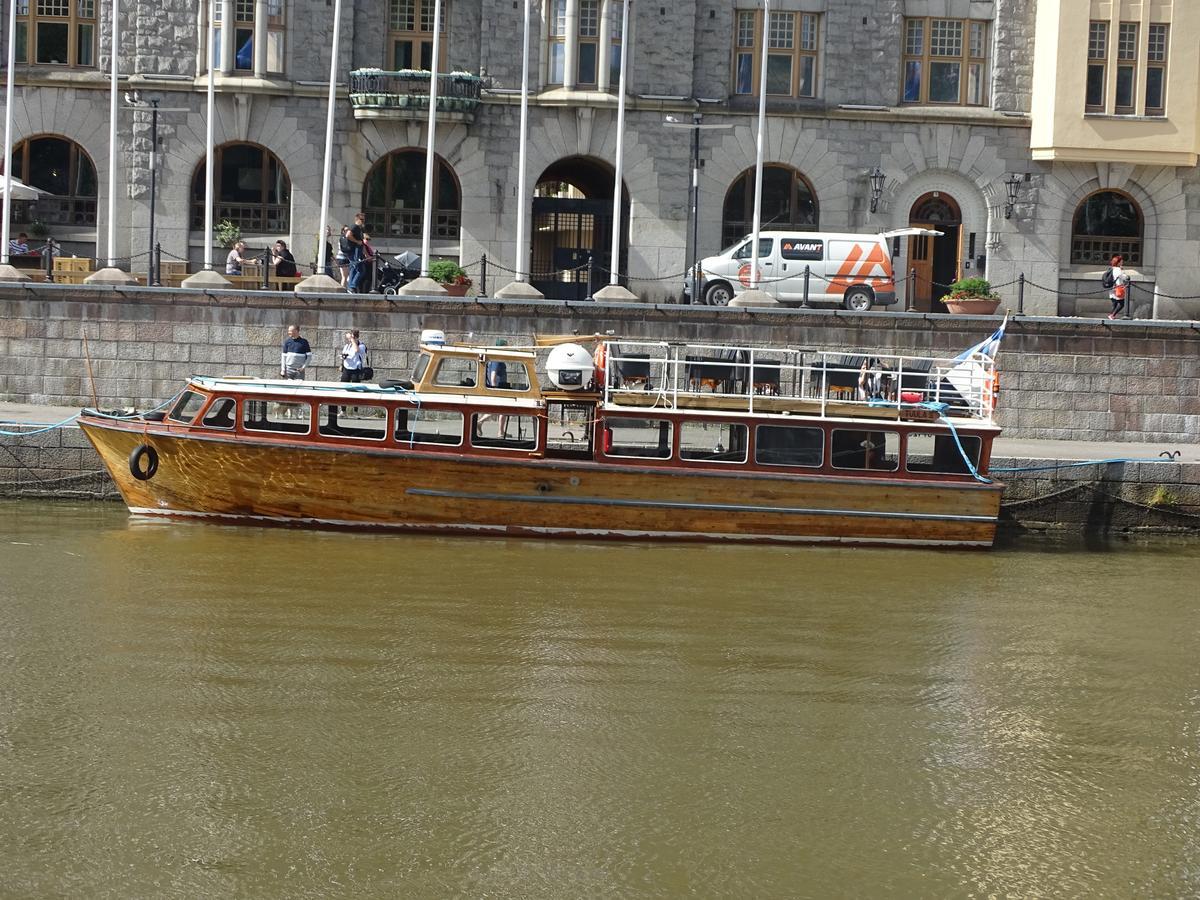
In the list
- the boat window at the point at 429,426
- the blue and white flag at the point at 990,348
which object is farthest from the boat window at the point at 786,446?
the boat window at the point at 429,426

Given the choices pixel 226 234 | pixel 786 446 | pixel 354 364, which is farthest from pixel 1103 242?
pixel 226 234

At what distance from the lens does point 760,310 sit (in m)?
26.3

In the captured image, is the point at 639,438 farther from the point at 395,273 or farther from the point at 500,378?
the point at 395,273

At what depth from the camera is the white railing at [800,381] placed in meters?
20.5

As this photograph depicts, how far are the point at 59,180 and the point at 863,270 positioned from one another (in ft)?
53.8

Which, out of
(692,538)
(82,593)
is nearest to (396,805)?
(82,593)

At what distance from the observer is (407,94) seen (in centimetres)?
3266

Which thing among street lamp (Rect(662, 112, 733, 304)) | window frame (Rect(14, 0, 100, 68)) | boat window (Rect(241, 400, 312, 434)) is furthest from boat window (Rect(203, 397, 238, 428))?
window frame (Rect(14, 0, 100, 68))

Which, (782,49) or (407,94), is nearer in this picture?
(407,94)

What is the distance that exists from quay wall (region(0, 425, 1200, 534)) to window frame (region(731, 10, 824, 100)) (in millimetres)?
14471

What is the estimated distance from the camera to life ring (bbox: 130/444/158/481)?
2000 cm

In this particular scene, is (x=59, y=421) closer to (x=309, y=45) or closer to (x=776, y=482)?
(x=776, y=482)

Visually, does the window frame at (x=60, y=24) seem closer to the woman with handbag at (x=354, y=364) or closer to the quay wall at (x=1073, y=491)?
the woman with handbag at (x=354, y=364)

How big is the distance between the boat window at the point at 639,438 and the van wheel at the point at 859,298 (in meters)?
10.5
